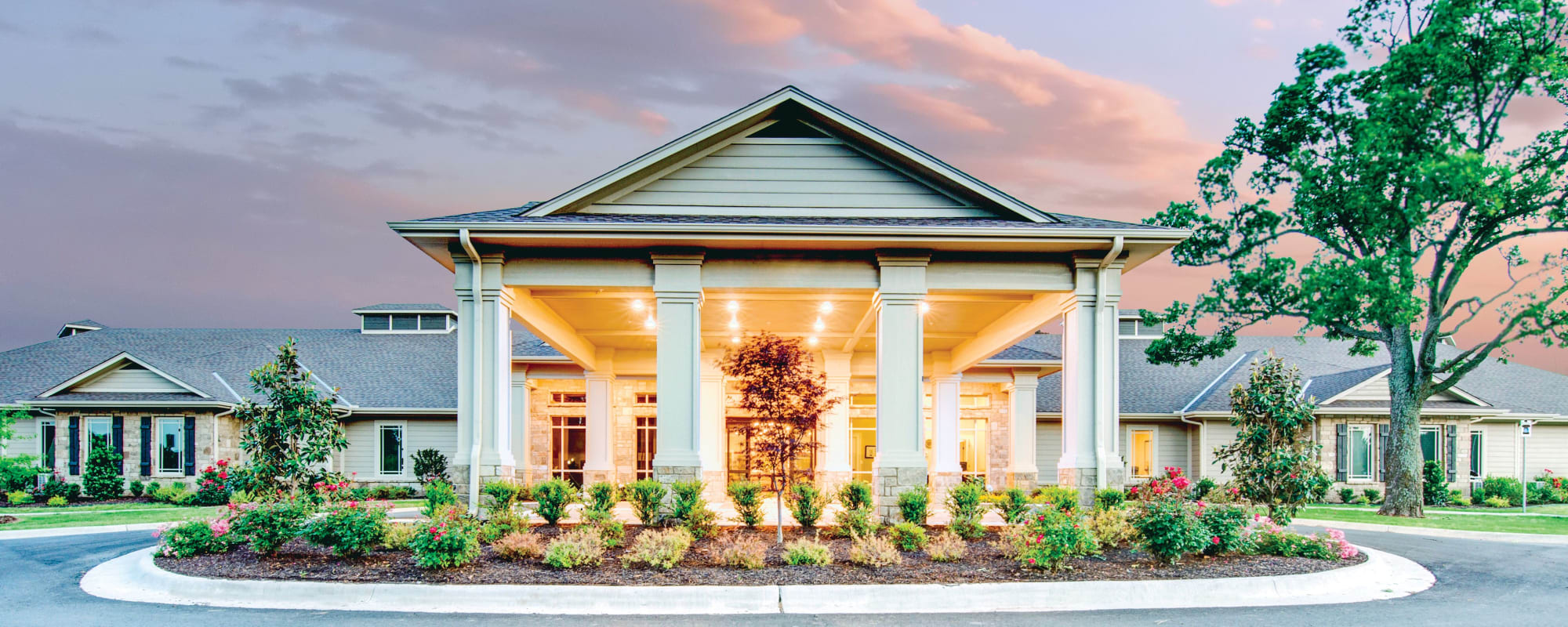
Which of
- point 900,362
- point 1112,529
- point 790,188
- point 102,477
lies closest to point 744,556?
point 900,362

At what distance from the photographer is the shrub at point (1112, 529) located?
10.9 metres

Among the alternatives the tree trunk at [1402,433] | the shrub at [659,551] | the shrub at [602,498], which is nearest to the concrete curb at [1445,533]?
the tree trunk at [1402,433]

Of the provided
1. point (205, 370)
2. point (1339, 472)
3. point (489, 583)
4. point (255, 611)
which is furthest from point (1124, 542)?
point (205, 370)

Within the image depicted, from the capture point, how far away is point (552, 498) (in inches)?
497

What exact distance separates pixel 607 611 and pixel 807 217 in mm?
6912

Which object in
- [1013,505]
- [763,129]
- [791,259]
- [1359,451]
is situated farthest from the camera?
[1359,451]

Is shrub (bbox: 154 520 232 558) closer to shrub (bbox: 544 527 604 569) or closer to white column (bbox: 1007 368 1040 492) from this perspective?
shrub (bbox: 544 527 604 569)

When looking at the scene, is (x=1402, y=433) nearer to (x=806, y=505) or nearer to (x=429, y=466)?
(x=806, y=505)

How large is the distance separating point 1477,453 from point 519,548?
92.6 feet

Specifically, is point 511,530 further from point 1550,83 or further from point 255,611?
point 1550,83

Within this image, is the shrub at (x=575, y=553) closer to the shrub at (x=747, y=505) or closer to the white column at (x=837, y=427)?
the shrub at (x=747, y=505)

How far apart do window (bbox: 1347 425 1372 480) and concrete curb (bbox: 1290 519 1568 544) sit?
774 cm

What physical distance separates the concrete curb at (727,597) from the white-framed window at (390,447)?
16.4 meters

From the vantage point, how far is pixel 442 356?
2888 centimetres
